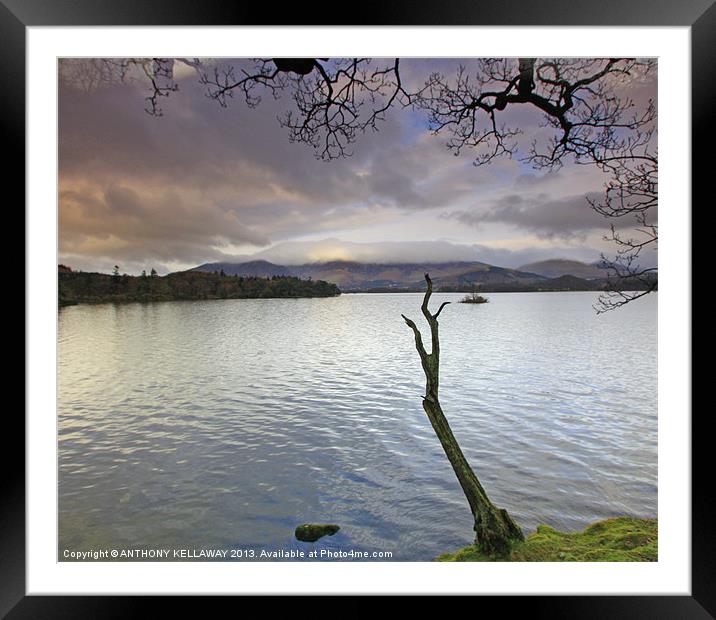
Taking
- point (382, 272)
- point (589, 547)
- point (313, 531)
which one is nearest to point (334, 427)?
point (313, 531)

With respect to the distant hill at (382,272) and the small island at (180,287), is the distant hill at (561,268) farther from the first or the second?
the small island at (180,287)

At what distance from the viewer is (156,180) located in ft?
12.7

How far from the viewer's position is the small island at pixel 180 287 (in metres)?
3.57

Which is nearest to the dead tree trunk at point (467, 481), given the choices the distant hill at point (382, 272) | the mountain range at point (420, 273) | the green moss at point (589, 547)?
the green moss at point (589, 547)

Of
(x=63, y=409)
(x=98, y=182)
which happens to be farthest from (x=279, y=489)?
(x=98, y=182)

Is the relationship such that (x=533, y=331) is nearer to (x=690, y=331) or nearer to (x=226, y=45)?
(x=690, y=331)

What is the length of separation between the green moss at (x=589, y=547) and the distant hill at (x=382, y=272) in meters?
2.14

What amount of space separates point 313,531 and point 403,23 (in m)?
2.96

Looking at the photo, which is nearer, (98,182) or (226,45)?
(226,45)

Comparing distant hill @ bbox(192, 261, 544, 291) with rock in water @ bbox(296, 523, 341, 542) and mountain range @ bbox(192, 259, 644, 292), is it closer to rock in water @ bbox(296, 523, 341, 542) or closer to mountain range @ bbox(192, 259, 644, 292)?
mountain range @ bbox(192, 259, 644, 292)

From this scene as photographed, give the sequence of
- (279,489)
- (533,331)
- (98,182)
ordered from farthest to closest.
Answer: (533,331)
(98,182)
(279,489)

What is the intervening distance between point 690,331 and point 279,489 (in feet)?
10.3

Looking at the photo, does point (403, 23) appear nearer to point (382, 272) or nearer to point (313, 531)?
point (382, 272)

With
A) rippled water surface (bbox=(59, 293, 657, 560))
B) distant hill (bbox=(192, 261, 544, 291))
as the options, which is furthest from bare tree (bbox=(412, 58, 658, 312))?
distant hill (bbox=(192, 261, 544, 291))
